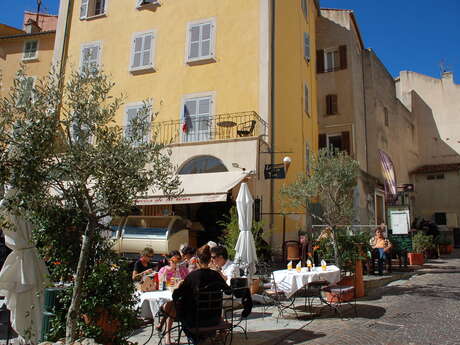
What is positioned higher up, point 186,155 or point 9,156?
point 186,155

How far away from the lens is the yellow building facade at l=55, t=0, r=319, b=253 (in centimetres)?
1467

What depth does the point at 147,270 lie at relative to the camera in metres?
8.68

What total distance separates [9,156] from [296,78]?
15083 millimetres

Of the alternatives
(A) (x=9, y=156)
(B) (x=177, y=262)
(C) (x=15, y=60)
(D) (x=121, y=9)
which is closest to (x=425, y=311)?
(B) (x=177, y=262)

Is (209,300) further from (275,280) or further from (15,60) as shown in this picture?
(15,60)

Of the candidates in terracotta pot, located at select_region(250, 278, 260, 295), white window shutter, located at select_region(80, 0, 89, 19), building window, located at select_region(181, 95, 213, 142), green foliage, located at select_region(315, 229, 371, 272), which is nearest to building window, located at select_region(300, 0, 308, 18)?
building window, located at select_region(181, 95, 213, 142)

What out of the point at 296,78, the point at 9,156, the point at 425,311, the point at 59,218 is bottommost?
the point at 425,311

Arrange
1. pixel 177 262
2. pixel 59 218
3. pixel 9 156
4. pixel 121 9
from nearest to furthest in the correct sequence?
pixel 9 156
pixel 59 218
pixel 177 262
pixel 121 9

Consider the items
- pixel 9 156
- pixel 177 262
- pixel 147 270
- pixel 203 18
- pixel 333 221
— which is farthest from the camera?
pixel 203 18

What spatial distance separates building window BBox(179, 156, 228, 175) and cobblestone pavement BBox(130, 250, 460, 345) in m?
6.40

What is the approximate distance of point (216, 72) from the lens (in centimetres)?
1617

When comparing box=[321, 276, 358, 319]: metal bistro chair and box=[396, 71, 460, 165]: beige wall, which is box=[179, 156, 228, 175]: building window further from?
box=[396, 71, 460, 165]: beige wall

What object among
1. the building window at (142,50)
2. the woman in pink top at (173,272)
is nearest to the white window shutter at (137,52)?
the building window at (142,50)

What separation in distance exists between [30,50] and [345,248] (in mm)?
20713
